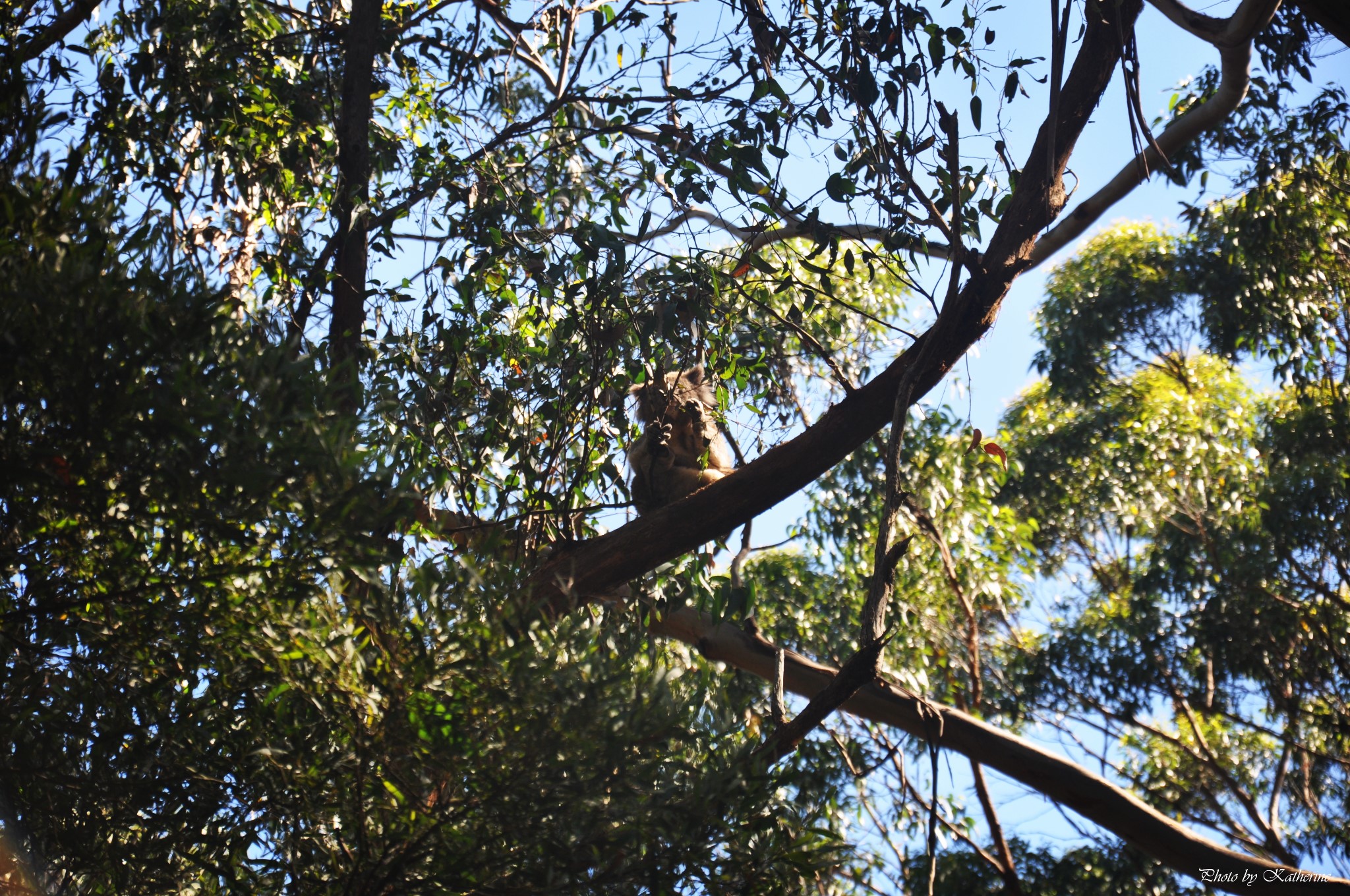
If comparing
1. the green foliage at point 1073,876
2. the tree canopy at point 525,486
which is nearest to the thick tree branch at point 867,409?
the tree canopy at point 525,486

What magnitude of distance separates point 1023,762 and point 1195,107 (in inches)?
128

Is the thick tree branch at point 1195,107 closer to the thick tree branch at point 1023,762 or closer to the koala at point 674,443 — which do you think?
the koala at point 674,443

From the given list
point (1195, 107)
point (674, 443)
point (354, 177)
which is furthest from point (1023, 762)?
point (354, 177)

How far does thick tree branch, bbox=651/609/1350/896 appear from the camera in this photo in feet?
15.4

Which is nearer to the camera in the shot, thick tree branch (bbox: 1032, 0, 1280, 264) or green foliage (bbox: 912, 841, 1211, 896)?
thick tree branch (bbox: 1032, 0, 1280, 264)

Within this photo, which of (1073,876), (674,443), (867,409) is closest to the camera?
(867,409)

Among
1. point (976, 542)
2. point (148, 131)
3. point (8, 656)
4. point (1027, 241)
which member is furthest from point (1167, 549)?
point (8, 656)

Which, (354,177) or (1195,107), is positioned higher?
(1195,107)

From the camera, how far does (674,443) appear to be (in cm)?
633

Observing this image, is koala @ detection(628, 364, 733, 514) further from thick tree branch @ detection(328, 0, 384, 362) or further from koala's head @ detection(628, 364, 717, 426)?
thick tree branch @ detection(328, 0, 384, 362)

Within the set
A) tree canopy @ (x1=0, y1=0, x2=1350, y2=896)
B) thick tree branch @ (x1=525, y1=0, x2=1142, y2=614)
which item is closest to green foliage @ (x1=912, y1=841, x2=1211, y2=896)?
tree canopy @ (x1=0, y1=0, x2=1350, y2=896)

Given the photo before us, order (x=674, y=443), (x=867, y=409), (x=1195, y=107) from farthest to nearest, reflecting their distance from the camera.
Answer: (x=674, y=443), (x=1195, y=107), (x=867, y=409)

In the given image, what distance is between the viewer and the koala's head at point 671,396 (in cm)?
460

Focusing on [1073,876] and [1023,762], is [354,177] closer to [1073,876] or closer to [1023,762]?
[1023,762]
